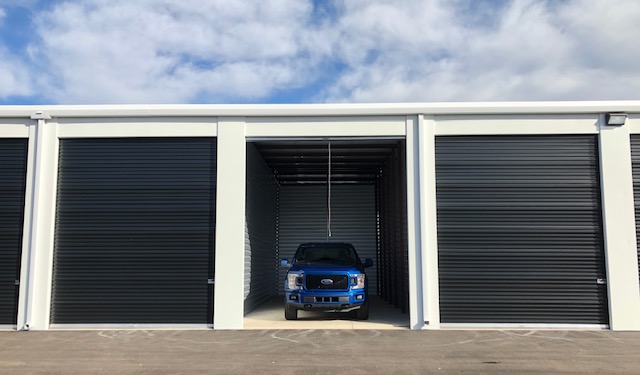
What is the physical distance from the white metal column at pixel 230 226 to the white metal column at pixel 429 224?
345cm

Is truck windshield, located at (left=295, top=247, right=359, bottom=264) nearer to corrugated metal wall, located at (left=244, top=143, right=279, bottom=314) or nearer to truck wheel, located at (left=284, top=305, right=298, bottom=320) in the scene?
truck wheel, located at (left=284, top=305, right=298, bottom=320)

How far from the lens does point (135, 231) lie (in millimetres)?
10906

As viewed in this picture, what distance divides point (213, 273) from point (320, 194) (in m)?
9.44

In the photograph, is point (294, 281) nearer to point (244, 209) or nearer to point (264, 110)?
point (244, 209)

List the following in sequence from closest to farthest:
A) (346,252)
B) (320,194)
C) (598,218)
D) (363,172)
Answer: (598,218) → (346,252) → (363,172) → (320,194)

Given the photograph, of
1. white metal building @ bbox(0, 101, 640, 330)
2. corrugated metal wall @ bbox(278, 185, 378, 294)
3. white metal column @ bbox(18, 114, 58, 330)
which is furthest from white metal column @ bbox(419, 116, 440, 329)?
corrugated metal wall @ bbox(278, 185, 378, 294)

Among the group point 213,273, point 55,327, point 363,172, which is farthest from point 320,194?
point 55,327

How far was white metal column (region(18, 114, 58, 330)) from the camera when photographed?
10.5 m

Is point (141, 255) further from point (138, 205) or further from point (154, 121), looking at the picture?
point (154, 121)

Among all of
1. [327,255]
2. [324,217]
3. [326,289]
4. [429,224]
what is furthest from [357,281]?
[324,217]

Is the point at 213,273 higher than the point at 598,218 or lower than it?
lower

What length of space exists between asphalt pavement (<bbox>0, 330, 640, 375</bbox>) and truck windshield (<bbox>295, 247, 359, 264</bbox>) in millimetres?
2518

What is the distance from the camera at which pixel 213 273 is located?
35.1 feet

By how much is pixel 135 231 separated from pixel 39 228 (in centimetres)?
181
